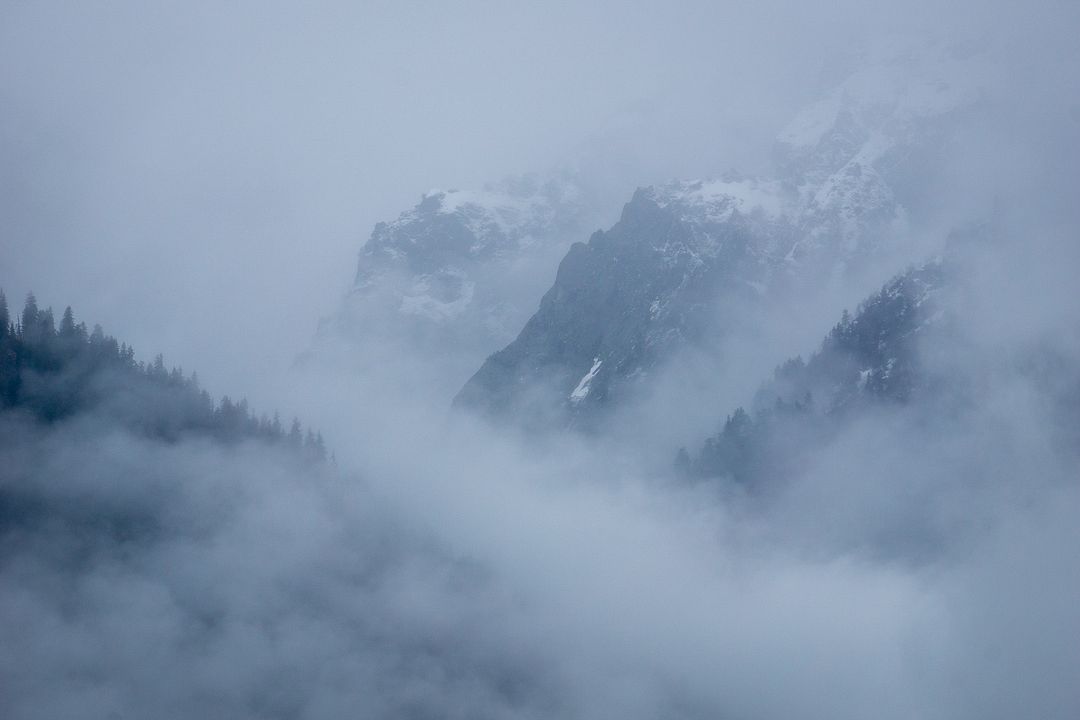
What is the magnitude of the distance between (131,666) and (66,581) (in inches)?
587

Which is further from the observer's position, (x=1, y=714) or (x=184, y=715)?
(x=184, y=715)

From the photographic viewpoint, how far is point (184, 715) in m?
199

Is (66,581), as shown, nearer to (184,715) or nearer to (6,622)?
(6,622)

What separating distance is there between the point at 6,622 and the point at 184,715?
27603 mm

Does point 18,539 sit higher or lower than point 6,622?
higher

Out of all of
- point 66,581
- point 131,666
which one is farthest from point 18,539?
A: point 131,666

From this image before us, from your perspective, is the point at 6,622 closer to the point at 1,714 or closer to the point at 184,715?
the point at 1,714

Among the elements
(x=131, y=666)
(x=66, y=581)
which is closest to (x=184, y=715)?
(x=131, y=666)

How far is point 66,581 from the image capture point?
650 ft

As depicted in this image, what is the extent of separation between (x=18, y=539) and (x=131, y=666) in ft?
77.3

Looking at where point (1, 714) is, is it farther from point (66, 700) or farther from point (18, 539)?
point (18, 539)

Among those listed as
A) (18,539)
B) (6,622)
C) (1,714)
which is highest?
(18,539)

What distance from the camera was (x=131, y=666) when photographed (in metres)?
199

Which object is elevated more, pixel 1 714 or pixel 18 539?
pixel 18 539
